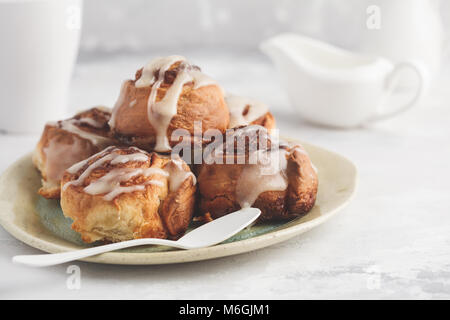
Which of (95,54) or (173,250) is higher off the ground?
(95,54)

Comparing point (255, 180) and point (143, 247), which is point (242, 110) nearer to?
point (255, 180)

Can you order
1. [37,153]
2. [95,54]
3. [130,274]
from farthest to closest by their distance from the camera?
[95,54], [37,153], [130,274]

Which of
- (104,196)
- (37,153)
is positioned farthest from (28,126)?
(104,196)

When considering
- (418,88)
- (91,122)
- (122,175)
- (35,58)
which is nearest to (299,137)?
(418,88)

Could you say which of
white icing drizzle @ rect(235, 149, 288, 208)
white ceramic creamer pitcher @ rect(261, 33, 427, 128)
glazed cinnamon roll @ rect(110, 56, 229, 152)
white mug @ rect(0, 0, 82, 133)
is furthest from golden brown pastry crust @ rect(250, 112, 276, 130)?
white mug @ rect(0, 0, 82, 133)

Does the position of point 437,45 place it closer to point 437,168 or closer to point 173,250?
point 437,168

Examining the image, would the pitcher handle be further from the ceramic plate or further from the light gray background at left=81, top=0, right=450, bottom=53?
the light gray background at left=81, top=0, right=450, bottom=53

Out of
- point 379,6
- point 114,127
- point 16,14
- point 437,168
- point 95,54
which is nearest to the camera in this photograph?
point 114,127
